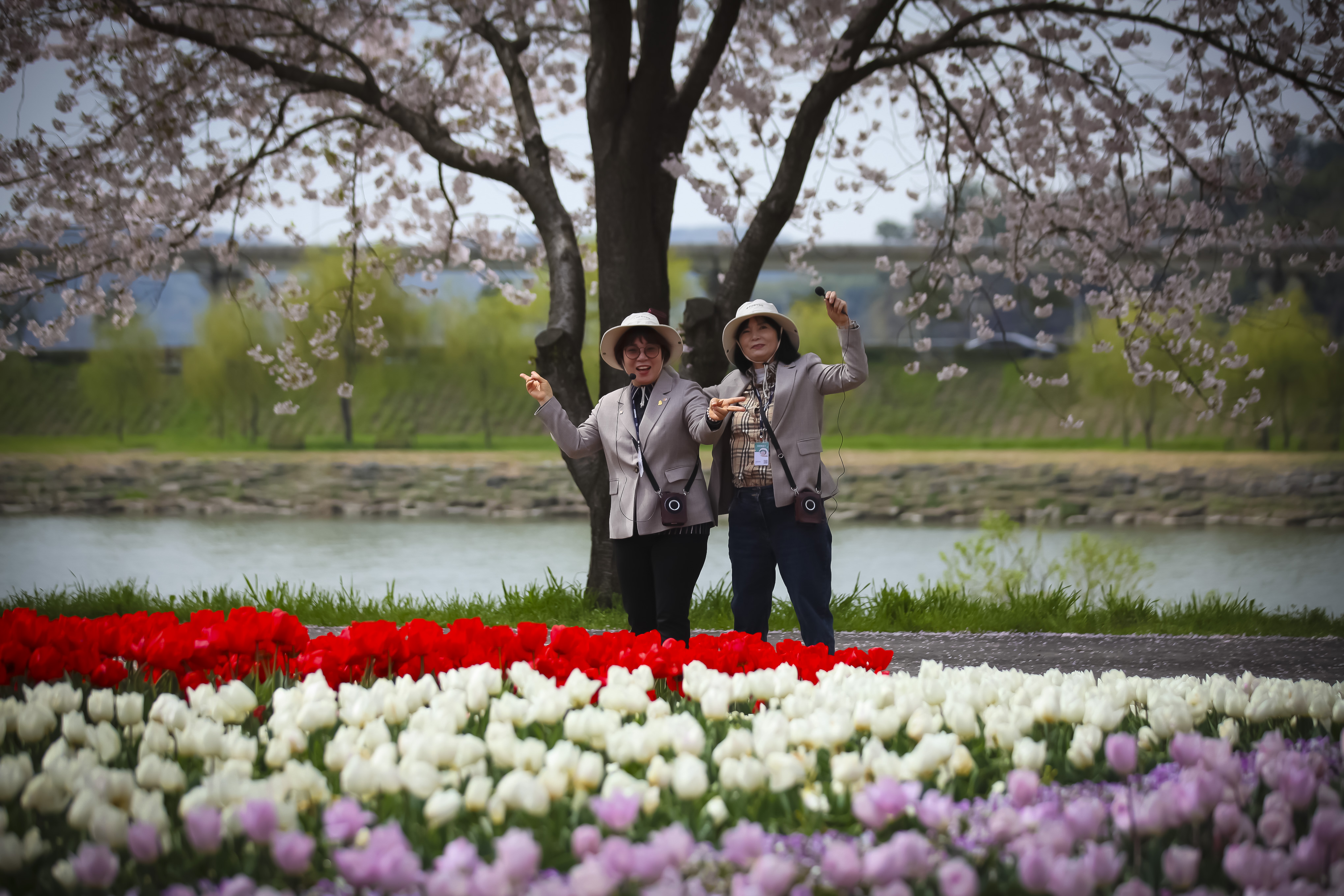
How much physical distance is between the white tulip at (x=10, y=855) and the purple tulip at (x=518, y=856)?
2.82ft

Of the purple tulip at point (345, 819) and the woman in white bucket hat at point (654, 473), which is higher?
the woman in white bucket hat at point (654, 473)

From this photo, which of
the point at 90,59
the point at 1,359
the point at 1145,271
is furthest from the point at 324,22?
the point at 1145,271

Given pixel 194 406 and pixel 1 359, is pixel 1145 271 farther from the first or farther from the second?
pixel 194 406

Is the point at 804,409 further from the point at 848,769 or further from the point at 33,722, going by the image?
the point at 33,722

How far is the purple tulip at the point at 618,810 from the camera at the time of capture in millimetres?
1585

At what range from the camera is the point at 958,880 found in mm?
1445

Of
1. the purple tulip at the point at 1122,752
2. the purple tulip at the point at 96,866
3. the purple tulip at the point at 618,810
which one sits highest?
the purple tulip at the point at 1122,752

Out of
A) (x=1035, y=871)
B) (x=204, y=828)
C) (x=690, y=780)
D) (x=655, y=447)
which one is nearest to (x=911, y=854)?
(x=1035, y=871)

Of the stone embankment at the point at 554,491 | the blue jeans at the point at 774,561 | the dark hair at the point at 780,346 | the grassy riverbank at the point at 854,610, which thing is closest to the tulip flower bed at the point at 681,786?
the blue jeans at the point at 774,561

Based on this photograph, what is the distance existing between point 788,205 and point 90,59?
572 centimetres

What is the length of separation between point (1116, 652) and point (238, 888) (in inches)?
207

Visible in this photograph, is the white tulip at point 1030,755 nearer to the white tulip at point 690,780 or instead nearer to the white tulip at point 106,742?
the white tulip at point 690,780

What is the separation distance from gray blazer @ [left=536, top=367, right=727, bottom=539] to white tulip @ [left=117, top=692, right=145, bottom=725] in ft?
6.13

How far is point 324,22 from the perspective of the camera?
311 inches
